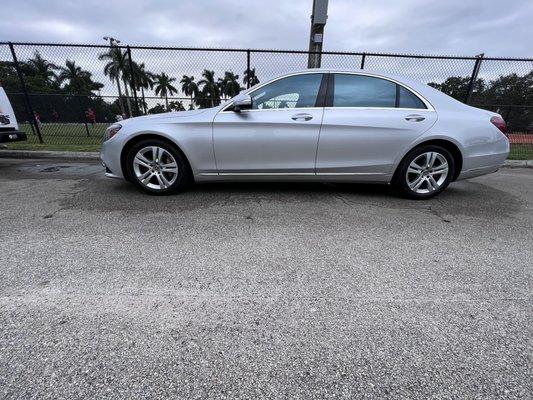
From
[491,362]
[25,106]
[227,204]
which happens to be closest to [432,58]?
[227,204]

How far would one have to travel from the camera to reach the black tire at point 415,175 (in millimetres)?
3967

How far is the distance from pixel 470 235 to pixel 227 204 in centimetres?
257

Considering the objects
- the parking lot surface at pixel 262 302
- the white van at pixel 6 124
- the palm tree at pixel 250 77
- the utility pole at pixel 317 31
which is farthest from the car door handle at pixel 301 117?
the white van at pixel 6 124

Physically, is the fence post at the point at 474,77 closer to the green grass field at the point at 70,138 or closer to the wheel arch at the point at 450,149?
the green grass field at the point at 70,138

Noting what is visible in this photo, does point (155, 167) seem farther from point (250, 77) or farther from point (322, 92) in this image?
point (250, 77)

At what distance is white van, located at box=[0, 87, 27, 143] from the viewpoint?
5844mm

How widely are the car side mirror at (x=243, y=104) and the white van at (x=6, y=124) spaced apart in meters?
4.96

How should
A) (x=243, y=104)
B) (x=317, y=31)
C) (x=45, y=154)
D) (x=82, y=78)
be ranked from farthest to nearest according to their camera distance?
(x=82, y=78)
(x=45, y=154)
(x=317, y=31)
(x=243, y=104)

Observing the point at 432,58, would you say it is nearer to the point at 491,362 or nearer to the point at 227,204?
the point at 227,204

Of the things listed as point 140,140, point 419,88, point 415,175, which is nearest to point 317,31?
point 419,88

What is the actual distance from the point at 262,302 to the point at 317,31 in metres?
6.97

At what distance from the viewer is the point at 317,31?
23.5 ft

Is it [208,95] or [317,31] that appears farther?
[208,95]

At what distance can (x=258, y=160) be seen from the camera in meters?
3.90
